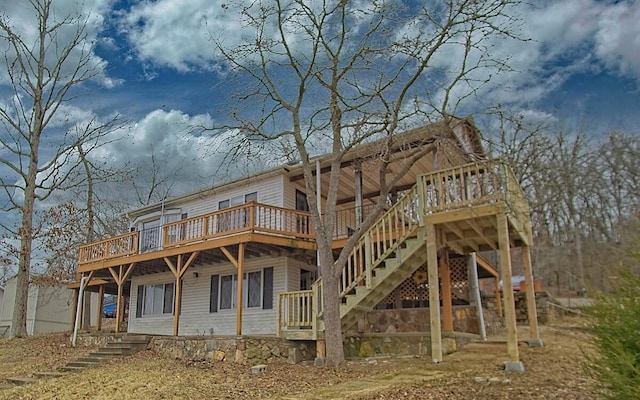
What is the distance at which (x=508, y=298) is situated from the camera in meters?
8.85

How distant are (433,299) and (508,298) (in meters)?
1.38

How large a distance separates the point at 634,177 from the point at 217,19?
21.6m

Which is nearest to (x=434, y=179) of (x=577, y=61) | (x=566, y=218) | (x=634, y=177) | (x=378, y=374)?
(x=378, y=374)

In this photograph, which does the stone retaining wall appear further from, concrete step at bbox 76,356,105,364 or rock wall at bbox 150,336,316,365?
concrete step at bbox 76,356,105,364

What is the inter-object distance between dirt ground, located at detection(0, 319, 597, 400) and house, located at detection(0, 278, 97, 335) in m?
16.2

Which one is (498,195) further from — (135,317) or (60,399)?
(135,317)

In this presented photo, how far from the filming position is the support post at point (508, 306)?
8.30 m

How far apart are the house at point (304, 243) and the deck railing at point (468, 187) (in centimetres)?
3

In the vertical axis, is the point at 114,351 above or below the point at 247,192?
below

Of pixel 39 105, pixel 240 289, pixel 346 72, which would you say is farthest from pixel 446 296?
pixel 39 105

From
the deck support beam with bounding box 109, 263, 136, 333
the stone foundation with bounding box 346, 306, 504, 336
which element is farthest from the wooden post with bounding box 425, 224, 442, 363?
the deck support beam with bounding box 109, 263, 136, 333

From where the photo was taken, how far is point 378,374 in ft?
29.7

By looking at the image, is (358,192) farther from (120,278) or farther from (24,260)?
(24,260)

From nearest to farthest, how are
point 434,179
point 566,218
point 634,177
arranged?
point 434,179
point 634,177
point 566,218
